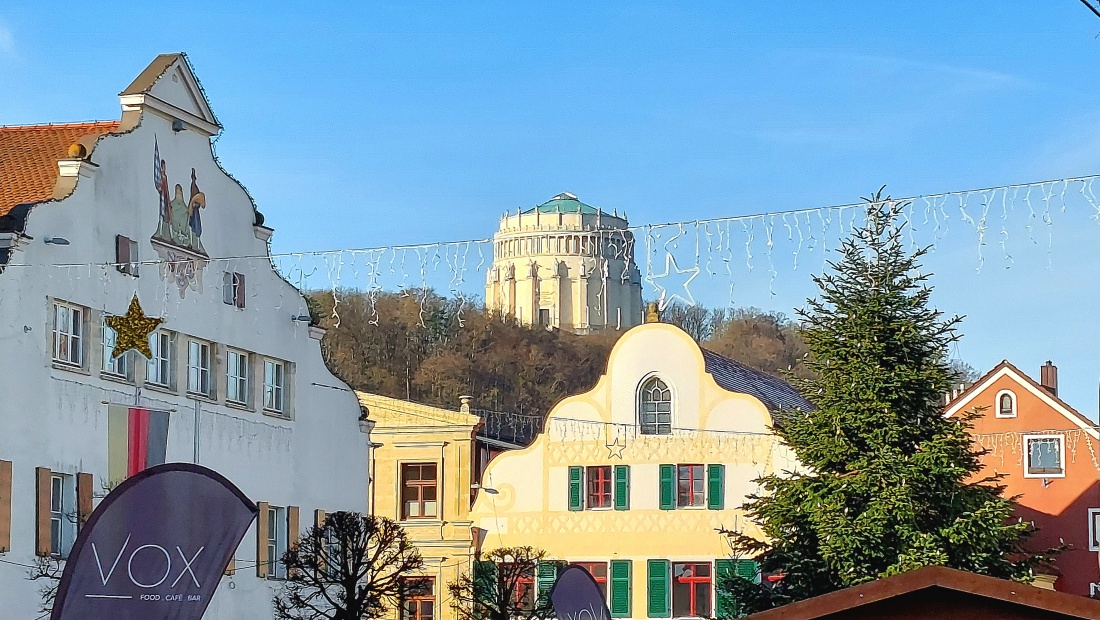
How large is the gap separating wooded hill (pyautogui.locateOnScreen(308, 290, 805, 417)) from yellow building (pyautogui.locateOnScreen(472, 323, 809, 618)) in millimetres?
12677

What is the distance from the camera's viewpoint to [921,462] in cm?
3366

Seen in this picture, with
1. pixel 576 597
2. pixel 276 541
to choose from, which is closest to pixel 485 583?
pixel 276 541

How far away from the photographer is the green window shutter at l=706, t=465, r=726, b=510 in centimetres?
4812

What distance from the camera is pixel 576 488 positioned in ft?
161

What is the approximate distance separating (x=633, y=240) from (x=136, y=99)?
15146mm

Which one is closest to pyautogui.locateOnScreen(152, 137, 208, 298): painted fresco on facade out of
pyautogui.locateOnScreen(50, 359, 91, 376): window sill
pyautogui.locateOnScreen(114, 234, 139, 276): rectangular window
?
pyautogui.locateOnScreen(114, 234, 139, 276): rectangular window

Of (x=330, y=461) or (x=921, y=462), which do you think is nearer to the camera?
(x=921, y=462)

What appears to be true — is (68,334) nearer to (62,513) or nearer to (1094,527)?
(62,513)

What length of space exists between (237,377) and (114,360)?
16.0 feet

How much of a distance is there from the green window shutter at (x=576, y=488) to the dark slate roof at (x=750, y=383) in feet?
13.8

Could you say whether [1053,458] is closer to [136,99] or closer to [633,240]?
[136,99]

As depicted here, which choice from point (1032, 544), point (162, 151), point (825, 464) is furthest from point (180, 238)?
point (1032, 544)

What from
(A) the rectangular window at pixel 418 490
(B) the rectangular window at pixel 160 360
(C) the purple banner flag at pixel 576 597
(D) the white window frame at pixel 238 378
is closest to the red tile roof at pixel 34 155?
(B) the rectangular window at pixel 160 360

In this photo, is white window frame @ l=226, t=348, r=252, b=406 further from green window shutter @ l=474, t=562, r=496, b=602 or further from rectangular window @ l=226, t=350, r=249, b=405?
green window shutter @ l=474, t=562, r=496, b=602
